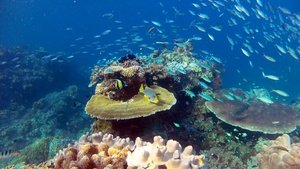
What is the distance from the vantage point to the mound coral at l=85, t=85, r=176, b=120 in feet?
22.7

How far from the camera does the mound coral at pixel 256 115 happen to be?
936cm

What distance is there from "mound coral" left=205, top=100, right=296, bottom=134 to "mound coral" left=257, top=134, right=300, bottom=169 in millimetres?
919

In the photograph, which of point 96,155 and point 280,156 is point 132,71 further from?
point 96,155

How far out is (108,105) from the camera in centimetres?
741

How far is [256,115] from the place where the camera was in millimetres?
9969

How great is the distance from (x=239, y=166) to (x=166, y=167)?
527cm

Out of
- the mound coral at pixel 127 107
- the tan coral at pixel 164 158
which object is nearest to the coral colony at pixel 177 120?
the mound coral at pixel 127 107

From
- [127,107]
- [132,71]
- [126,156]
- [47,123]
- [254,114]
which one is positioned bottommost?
[47,123]

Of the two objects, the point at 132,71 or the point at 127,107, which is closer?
the point at 127,107

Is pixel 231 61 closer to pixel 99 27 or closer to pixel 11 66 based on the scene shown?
pixel 11 66

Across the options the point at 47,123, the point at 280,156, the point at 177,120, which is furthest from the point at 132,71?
the point at 47,123

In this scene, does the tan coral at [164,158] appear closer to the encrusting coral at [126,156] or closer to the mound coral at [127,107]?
the encrusting coral at [126,156]

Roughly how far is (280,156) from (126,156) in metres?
4.85

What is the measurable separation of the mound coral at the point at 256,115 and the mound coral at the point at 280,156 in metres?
0.92
